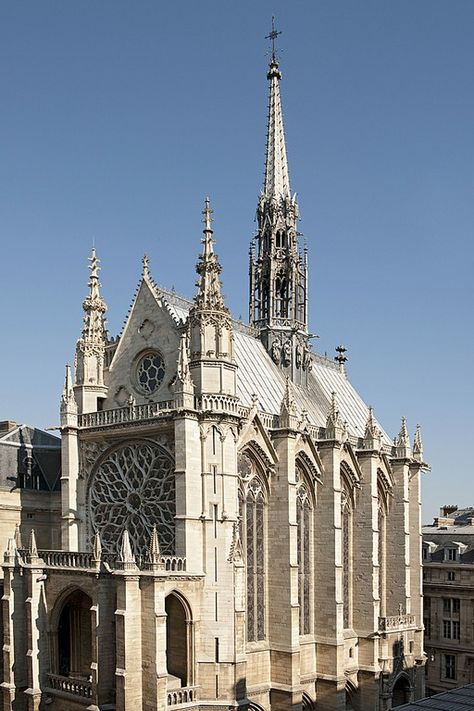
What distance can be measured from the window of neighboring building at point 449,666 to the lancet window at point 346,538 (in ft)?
58.4

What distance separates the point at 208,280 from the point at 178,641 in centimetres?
1733

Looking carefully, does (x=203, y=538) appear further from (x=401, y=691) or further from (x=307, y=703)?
(x=401, y=691)

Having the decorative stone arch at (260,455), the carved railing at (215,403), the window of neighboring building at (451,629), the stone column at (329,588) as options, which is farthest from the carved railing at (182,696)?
the window of neighboring building at (451,629)

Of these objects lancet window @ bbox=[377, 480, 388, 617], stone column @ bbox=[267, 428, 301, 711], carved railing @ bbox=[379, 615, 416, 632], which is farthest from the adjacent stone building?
stone column @ bbox=[267, 428, 301, 711]

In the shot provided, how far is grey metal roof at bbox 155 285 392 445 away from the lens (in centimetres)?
4709

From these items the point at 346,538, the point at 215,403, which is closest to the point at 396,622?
the point at 346,538

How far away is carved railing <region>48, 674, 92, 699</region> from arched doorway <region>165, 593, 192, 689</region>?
11.9 ft

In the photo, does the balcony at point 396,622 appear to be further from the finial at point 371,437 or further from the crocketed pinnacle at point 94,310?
the crocketed pinnacle at point 94,310

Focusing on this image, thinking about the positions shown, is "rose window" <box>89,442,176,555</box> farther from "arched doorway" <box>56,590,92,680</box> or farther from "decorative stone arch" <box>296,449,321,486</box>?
"decorative stone arch" <box>296,449,321,486</box>

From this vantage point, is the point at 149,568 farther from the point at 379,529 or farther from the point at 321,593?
the point at 379,529

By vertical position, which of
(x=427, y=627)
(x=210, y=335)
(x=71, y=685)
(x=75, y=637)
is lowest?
(x=427, y=627)

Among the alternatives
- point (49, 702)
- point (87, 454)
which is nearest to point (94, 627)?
point (49, 702)

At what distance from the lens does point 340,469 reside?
51.2m

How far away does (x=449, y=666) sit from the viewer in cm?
6500
